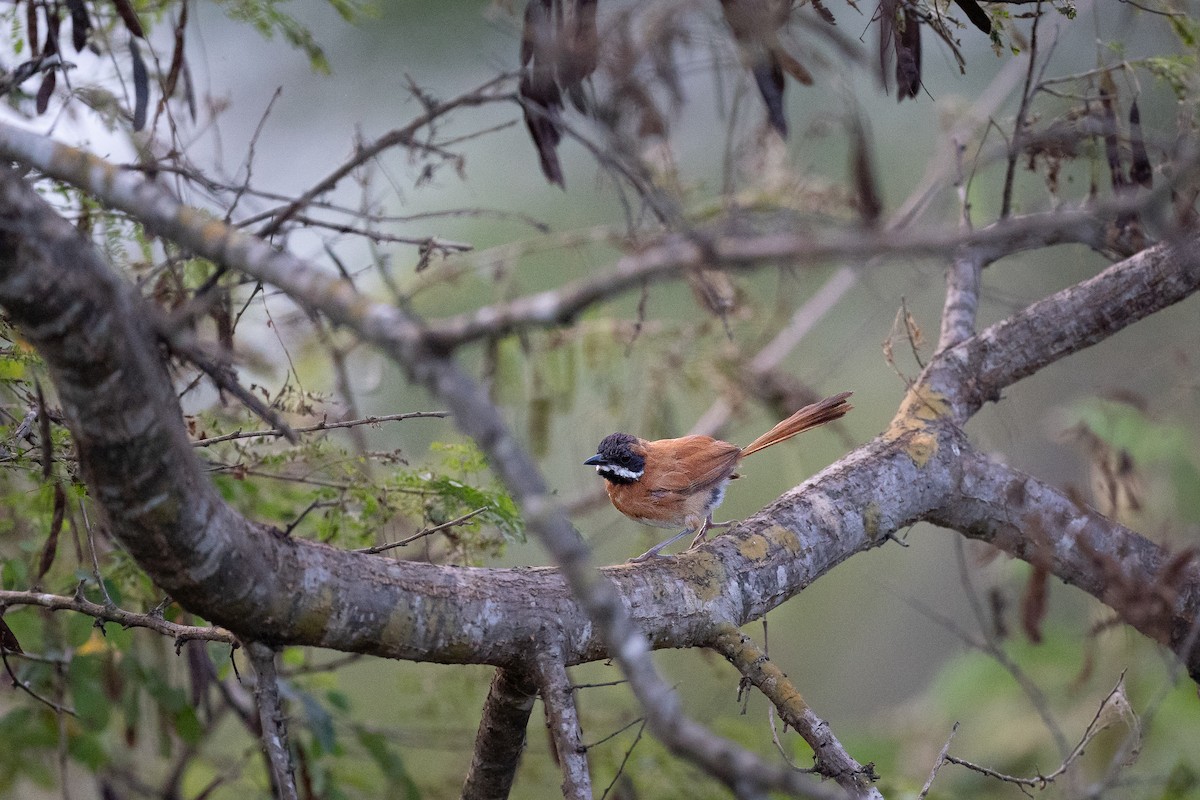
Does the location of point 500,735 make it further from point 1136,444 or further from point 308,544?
point 1136,444

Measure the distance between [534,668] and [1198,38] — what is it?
10.4 feet

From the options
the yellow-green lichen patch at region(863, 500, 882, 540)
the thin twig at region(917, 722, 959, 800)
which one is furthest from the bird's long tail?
the thin twig at region(917, 722, 959, 800)

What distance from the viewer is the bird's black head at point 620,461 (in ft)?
14.9

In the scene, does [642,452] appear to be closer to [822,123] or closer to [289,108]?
[822,123]

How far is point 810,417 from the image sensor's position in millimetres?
4195

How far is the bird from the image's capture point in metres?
4.42

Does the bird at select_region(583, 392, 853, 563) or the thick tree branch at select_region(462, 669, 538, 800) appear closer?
the thick tree branch at select_region(462, 669, 538, 800)

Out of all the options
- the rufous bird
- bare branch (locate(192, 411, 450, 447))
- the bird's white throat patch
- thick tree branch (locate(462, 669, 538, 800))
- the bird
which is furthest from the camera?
the bird's white throat patch

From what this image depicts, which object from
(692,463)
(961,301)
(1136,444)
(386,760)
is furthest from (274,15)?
(1136,444)

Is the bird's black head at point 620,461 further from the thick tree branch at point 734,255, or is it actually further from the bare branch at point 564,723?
the thick tree branch at point 734,255

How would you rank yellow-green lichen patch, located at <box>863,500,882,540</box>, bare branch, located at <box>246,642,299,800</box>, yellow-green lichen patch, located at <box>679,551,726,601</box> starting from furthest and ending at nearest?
yellow-green lichen patch, located at <box>863,500,882,540</box> < yellow-green lichen patch, located at <box>679,551,726,601</box> < bare branch, located at <box>246,642,299,800</box>

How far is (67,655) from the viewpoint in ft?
11.3

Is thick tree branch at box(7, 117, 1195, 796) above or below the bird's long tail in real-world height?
below

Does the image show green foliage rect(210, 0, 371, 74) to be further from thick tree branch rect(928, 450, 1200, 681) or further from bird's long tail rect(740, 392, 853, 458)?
thick tree branch rect(928, 450, 1200, 681)
